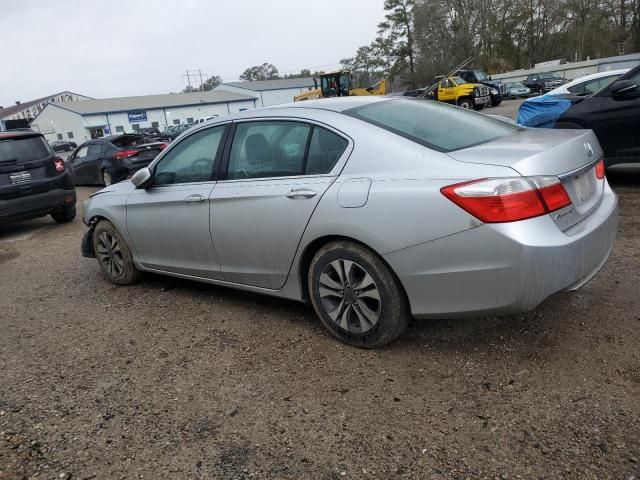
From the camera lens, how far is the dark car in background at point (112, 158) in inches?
524

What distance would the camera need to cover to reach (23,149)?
8055 mm

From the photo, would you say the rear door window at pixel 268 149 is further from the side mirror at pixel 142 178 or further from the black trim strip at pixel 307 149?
the side mirror at pixel 142 178

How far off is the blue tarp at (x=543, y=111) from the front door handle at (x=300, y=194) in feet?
16.2

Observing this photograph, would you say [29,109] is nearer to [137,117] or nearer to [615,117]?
[137,117]

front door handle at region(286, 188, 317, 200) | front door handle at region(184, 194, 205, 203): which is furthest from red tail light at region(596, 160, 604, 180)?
Answer: front door handle at region(184, 194, 205, 203)

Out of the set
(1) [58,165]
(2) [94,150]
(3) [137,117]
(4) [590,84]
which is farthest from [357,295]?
(3) [137,117]

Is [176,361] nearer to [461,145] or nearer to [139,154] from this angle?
[461,145]

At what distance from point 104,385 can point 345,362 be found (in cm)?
150

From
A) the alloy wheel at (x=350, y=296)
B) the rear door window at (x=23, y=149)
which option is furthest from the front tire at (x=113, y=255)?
the rear door window at (x=23, y=149)

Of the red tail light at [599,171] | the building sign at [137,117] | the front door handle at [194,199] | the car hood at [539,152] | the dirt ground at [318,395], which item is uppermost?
the building sign at [137,117]

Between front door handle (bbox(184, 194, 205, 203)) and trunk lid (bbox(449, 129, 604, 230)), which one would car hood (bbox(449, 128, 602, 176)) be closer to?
trunk lid (bbox(449, 129, 604, 230))

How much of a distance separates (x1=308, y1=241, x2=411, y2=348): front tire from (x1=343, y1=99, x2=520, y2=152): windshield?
0.76 metres

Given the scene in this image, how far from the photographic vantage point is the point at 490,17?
61.8m

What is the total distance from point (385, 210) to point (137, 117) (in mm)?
68473
